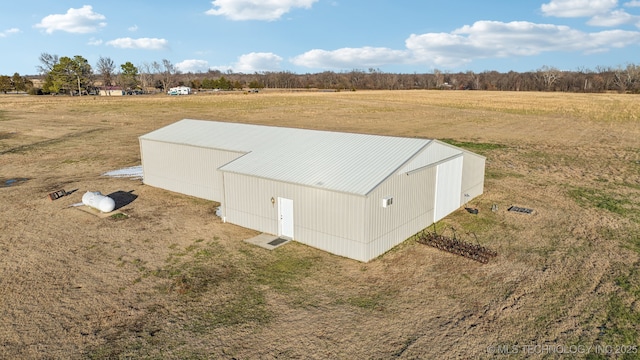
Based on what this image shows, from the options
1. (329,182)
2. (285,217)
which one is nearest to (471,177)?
(329,182)

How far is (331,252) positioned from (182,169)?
12874mm

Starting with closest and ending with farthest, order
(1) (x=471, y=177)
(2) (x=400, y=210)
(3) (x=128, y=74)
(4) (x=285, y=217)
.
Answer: (2) (x=400, y=210), (4) (x=285, y=217), (1) (x=471, y=177), (3) (x=128, y=74)

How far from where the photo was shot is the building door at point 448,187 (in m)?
21.2

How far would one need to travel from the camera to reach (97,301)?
13.7 meters

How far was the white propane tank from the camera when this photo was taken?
856 inches

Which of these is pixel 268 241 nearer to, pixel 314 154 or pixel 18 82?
pixel 314 154

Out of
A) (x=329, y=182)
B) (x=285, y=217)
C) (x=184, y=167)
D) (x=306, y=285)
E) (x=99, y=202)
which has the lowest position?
(x=306, y=285)

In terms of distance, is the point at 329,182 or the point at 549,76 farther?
the point at 549,76

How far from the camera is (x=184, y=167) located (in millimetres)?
25875

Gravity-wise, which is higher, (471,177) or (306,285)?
(471,177)

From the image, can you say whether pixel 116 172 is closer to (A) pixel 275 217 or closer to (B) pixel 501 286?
(A) pixel 275 217


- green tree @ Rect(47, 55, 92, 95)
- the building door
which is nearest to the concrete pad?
the building door

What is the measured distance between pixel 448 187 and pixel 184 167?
50.6 ft

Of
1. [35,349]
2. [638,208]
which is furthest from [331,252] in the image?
[638,208]
